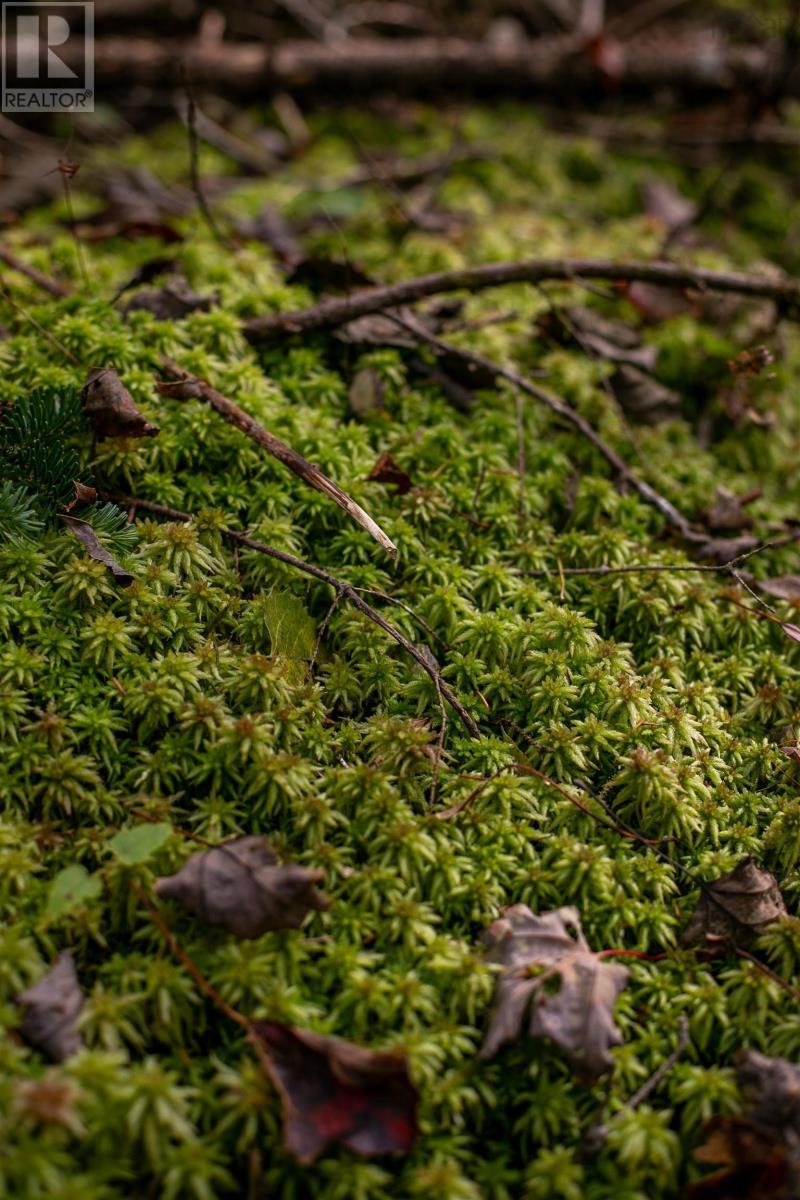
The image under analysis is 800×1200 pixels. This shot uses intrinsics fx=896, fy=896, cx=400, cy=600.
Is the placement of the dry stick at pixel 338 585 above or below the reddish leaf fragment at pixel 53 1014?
above

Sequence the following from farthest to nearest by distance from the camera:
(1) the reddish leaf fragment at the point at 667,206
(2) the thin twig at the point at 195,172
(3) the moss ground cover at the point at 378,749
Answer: (1) the reddish leaf fragment at the point at 667,206 → (2) the thin twig at the point at 195,172 → (3) the moss ground cover at the point at 378,749

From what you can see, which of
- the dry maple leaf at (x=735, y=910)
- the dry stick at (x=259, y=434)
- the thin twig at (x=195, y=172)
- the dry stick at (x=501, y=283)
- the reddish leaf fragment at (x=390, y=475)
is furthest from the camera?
the thin twig at (x=195, y=172)

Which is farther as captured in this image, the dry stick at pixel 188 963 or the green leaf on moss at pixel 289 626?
the green leaf on moss at pixel 289 626

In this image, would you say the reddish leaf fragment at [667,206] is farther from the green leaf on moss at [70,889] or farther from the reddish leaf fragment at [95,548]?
the green leaf on moss at [70,889]

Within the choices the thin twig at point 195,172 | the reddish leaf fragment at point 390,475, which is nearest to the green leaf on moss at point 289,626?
the reddish leaf fragment at point 390,475

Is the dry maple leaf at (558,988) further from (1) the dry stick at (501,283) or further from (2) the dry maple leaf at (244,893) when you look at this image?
(1) the dry stick at (501,283)

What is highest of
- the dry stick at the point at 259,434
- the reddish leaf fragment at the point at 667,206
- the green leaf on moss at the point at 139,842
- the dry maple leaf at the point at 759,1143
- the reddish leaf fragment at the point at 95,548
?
the reddish leaf fragment at the point at 667,206
